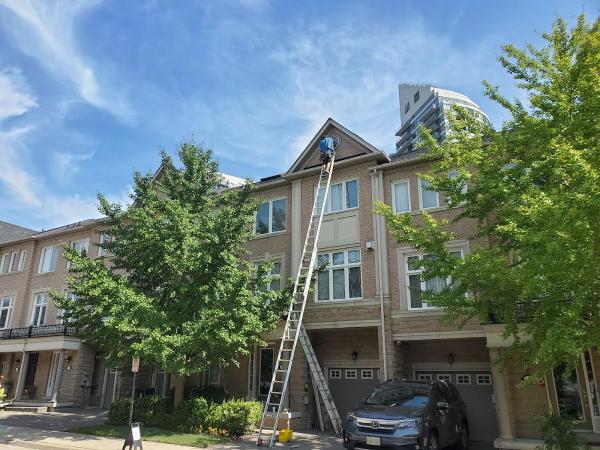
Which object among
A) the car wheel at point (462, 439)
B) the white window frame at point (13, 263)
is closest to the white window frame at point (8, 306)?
the white window frame at point (13, 263)

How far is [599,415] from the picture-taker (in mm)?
12930

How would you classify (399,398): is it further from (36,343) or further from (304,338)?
(36,343)

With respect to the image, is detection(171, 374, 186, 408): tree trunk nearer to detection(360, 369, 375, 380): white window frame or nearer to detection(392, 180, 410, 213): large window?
detection(360, 369, 375, 380): white window frame

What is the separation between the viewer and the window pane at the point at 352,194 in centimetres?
1844

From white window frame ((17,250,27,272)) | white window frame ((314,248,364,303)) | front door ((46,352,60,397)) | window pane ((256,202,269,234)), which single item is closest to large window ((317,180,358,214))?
white window frame ((314,248,364,303))

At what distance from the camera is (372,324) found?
53.8 ft

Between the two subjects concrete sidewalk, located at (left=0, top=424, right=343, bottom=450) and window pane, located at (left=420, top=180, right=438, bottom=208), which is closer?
concrete sidewalk, located at (left=0, top=424, right=343, bottom=450)

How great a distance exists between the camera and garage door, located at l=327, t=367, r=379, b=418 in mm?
17445

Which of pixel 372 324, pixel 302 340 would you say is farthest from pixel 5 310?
pixel 372 324

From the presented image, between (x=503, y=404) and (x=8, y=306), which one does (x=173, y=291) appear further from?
(x=8, y=306)

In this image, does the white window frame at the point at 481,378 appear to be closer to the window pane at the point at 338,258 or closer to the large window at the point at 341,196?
the window pane at the point at 338,258

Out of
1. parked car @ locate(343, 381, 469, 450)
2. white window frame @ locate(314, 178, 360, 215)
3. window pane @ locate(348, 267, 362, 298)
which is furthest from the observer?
white window frame @ locate(314, 178, 360, 215)

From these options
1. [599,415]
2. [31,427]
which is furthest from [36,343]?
[599,415]

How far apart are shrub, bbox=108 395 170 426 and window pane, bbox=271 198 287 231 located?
26.6 ft
